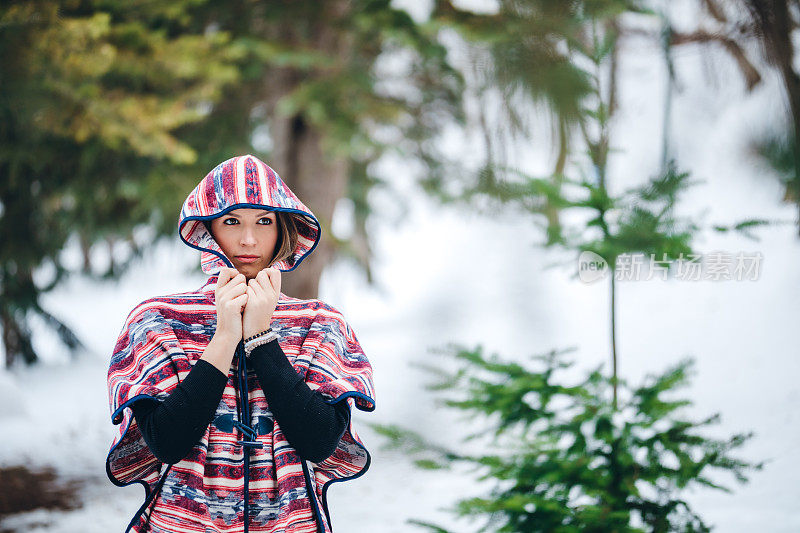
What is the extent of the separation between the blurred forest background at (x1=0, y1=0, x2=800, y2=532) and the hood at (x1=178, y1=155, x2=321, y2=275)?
0.56m

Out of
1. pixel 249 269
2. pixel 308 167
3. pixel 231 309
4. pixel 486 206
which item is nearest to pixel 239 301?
pixel 231 309

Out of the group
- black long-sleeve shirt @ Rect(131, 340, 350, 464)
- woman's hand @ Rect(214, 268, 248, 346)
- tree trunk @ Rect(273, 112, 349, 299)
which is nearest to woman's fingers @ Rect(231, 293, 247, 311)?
woman's hand @ Rect(214, 268, 248, 346)

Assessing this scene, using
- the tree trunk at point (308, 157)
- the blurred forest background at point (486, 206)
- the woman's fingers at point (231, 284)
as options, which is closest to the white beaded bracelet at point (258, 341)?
the woman's fingers at point (231, 284)

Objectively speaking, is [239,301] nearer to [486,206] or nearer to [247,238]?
[247,238]

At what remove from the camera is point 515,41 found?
1717mm

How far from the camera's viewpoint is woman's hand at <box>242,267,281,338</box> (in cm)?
161

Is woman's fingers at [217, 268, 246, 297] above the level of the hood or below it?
below

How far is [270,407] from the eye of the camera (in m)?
1.62

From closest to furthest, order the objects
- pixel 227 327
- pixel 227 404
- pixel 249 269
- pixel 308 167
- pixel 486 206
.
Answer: pixel 227 327 → pixel 227 404 → pixel 249 269 → pixel 486 206 → pixel 308 167

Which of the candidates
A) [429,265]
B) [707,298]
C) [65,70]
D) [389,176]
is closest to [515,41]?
[65,70]

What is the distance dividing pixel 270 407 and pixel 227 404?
14cm

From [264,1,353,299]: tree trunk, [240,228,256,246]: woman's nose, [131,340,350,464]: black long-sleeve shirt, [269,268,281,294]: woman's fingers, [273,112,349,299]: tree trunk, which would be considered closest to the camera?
[131,340,350,464]: black long-sleeve shirt

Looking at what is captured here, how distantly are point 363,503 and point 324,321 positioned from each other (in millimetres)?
4305

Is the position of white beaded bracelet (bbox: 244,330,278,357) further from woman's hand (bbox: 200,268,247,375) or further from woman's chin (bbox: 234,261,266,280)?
woman's chin (bbox: 234,261,266,280)
